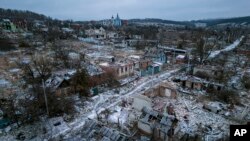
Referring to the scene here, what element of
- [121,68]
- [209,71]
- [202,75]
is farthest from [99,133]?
[209,71]

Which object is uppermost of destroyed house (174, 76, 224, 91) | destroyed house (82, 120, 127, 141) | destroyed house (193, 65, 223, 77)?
destroyed house (193, 65, 223, 77)

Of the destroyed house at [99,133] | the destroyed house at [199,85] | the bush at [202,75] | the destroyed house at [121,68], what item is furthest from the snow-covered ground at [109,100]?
the bush at [202,75]

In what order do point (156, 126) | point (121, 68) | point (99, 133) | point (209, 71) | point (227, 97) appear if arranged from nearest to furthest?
point (156, 126) → point (99, 133) → point (227, 97) → point (121, 68) → point (209, 71)

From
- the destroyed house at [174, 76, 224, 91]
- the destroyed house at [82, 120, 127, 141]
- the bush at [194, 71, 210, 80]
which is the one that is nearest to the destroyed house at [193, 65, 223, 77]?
the bush at [194, 71, 210, 80]

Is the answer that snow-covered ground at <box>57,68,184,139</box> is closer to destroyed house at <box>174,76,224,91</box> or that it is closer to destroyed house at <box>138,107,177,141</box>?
destroyed house at <box>174,76,224,91</box>

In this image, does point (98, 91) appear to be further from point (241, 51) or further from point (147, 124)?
point (241, 51)

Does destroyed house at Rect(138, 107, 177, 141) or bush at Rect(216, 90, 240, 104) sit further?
bush at Rect(216, 90, 240, 104)

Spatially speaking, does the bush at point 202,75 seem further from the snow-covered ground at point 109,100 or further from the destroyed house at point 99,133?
the destroyed house at point 99,133

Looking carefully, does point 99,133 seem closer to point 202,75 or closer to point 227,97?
point 227,97
